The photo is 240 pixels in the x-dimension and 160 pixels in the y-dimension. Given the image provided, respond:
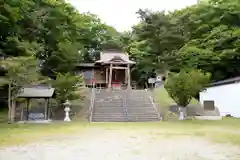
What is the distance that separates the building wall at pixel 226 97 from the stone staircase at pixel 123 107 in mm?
4751

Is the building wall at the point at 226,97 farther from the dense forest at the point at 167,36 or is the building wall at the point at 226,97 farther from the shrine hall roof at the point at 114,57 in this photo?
the shrine hall roof at the point at 114,57

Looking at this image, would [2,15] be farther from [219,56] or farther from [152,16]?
[219,56]

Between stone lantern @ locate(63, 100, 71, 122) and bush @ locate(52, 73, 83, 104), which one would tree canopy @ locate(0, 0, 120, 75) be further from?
stone lantern @ locate(63, 100, 71, 122)

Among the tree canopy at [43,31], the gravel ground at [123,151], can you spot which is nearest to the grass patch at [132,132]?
the gravel ground at [123,151]

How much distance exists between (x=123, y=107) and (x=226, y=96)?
6.93 meters

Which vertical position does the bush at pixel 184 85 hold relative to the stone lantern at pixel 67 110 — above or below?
above

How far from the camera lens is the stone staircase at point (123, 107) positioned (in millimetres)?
18203

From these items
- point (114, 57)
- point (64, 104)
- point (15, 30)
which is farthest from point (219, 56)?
point (15, 30)

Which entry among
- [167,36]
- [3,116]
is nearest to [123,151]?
[3,116]

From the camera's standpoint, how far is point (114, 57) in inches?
1156

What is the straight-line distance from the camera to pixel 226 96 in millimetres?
20875

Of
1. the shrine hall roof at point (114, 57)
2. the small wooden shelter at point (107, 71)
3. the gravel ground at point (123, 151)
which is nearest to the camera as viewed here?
the gravel ground at point (123, 151)

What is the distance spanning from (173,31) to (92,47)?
1261 cm

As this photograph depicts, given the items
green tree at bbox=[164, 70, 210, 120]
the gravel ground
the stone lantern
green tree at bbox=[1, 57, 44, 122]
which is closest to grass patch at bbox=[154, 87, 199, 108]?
green tree at bbox=[164, 70, 210, 120]
